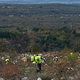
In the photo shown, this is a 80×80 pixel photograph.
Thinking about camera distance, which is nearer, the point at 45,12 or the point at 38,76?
the point at 38,76

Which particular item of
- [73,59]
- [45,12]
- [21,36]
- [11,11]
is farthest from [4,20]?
[73,59]

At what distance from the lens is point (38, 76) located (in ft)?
30.4

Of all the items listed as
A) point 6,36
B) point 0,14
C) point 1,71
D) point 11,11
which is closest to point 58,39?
point 6,36

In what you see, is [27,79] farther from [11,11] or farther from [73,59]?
[11,11]

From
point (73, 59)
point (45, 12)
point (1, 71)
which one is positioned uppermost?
point (1, 71)

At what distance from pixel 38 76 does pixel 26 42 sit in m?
26.1

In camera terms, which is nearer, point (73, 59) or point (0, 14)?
point (73, 59)

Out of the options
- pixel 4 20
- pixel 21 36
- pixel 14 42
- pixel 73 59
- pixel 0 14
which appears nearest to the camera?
pixel 73 59

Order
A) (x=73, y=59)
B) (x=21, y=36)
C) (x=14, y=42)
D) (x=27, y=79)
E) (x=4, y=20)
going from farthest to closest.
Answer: (x=4, y=20)
(x=21, y=36)
(x=14, y=42)
(x=73, y=59)
(x=27, y=79)

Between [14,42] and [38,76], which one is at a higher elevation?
[38,76]

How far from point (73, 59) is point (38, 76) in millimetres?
4104

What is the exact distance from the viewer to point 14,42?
34062mm

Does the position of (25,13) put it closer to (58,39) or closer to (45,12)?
(45,12)

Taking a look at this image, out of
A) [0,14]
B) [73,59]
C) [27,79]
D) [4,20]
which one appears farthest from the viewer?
[0,14]
